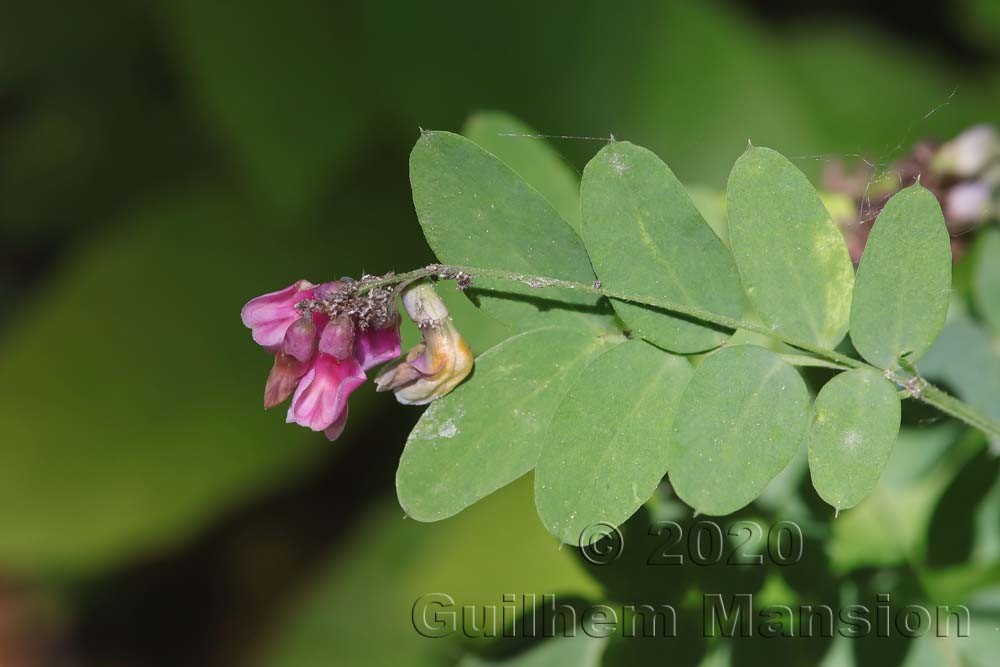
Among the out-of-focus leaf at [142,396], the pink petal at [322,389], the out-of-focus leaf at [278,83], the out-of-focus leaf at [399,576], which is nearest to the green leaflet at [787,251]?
the pink petal at [322,389]

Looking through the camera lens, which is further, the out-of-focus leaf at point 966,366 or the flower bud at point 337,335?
the out-of-focus leaf at point 966,366

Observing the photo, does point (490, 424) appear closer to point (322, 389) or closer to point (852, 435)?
point (322, 389)

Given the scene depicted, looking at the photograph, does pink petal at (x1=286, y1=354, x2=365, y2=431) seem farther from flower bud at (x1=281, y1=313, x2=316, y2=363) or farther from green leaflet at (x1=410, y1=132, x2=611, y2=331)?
green leaflet at (x1=410, y1=132, x2=611, y2=331)

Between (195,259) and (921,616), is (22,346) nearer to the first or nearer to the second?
(195,259)

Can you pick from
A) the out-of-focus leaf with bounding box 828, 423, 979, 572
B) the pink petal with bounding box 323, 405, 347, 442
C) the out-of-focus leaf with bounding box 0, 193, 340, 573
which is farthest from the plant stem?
the out-of-focus leaf with bounding box 0, 193, 340, 573

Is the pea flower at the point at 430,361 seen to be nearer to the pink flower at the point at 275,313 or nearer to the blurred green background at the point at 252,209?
the pink flower at the point at 275,313

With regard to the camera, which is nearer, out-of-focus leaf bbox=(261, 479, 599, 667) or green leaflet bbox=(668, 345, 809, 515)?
green leaflet bbox=(668, 345, 809, 515)
